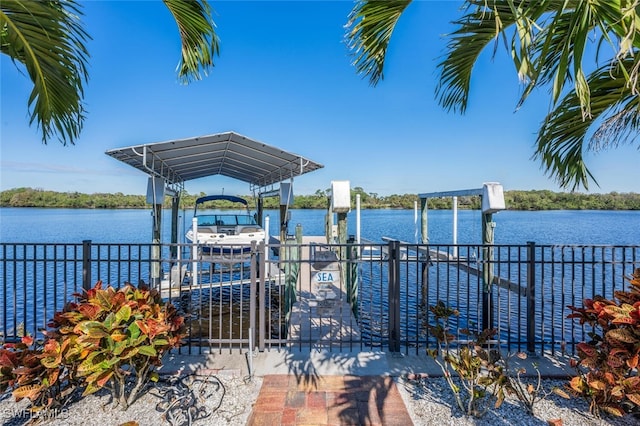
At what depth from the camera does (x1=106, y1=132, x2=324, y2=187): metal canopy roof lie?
721cm

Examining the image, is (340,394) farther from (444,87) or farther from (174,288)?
(174,288)

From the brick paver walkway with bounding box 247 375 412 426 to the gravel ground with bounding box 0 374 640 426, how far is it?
Answer: 0.12 m

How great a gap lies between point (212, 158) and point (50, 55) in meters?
6.70

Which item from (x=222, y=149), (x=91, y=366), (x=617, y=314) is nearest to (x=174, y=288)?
(x=222, y=149)

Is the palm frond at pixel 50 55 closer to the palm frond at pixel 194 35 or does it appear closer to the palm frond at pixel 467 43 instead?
the palm frond at pixel 194 35

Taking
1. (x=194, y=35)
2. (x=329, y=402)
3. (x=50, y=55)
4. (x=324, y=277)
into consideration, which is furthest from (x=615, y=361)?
(x=50, y=55)

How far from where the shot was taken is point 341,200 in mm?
5531

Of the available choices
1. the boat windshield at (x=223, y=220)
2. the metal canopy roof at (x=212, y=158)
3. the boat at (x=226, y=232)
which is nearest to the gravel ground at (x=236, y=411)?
the boat at (x=226, y=232)

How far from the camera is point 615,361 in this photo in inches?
108

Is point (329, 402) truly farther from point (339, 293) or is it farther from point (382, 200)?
point (382, 200)

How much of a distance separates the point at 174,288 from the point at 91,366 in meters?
5.59

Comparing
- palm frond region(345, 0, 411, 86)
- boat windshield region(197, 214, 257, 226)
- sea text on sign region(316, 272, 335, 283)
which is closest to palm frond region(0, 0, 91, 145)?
palm frond region(345, 0, 411, 86)

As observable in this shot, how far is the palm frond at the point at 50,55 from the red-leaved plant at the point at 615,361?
16.8 feet

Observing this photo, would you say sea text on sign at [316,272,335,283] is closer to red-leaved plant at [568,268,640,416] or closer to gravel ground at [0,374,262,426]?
gravel ground at [0,374,262,426]
